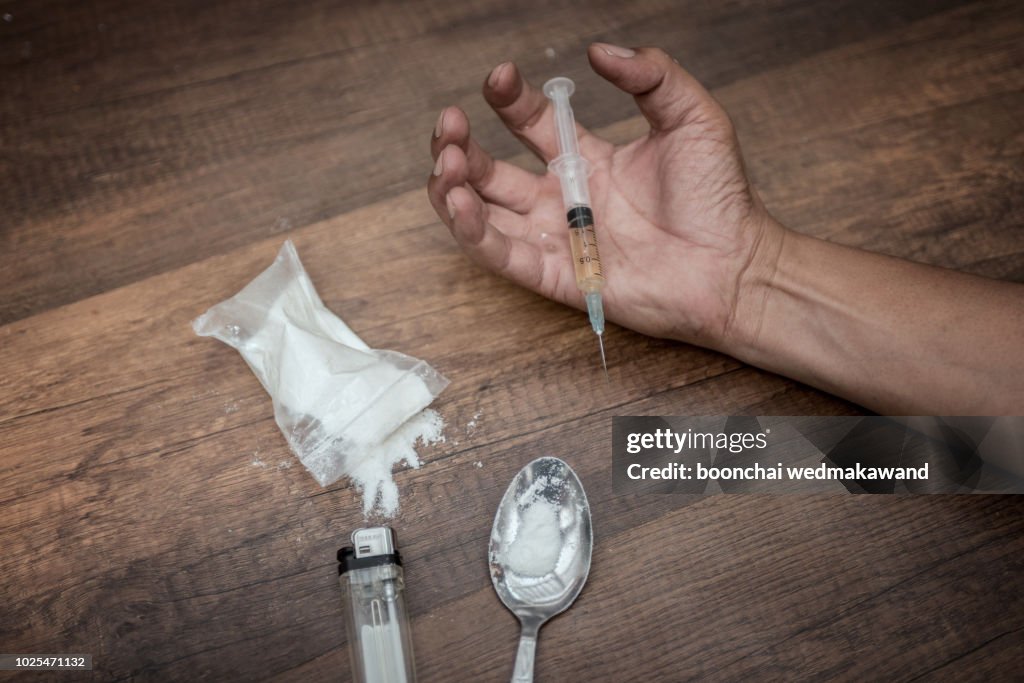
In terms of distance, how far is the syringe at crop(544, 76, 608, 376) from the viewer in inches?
44.1

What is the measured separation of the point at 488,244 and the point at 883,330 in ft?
1.94

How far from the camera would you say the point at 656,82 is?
45.5 inches

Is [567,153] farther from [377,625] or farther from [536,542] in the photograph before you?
[377,625]

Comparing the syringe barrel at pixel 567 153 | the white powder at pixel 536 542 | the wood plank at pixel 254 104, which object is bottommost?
the white powder at pixel 536 542

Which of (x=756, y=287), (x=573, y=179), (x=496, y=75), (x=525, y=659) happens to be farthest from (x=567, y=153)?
(x=525, y=659)

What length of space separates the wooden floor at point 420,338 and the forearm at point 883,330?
0.21 ft

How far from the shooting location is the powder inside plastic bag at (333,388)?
1.07 metres

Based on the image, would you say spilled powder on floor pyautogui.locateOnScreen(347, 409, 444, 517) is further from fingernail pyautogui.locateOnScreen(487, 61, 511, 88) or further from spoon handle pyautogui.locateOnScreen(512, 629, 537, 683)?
fingernail pyautogui.locateOnScreen(487, 61, 511, 88)

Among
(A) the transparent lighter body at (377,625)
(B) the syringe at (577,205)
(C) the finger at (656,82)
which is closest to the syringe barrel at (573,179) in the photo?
(B) the syringe at (577,205)

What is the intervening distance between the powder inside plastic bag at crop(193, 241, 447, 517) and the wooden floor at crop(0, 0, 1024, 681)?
3cm

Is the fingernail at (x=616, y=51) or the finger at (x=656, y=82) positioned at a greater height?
the fingernail at (x=616, y=51)

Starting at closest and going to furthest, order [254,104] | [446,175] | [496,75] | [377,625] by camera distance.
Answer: [377,625] < [446,175] < [496,75] < [254,104]

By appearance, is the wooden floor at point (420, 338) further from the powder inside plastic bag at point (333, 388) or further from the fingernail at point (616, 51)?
the fingernail at point (616, 51)

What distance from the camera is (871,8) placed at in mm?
1519
